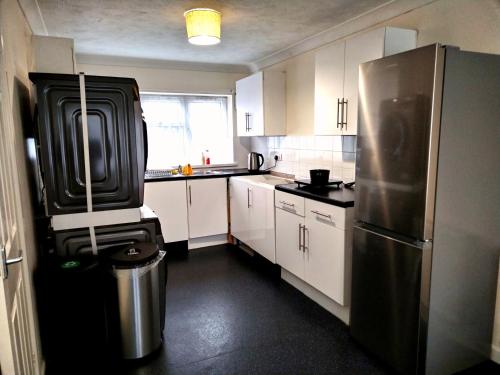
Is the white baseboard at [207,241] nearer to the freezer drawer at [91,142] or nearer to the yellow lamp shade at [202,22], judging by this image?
the freezer drawer at [91,142]

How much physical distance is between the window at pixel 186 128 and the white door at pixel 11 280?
2.95 m

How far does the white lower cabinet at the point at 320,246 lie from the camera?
2406 mm

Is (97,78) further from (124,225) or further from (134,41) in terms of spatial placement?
(134,41)

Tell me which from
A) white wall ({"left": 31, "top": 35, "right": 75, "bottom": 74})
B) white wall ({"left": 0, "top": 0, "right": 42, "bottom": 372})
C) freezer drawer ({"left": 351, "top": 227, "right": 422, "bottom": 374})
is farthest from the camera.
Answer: white wall ({"left": 31, "top": 35, "right": 75, "bottom": 74})

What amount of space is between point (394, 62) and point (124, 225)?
188 cm

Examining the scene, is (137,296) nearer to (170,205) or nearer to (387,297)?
(387,297)

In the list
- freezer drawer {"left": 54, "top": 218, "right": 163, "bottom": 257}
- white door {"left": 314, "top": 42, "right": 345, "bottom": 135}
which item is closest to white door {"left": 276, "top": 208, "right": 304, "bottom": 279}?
white door {"left": 314, "top": 42, "right": 345, "bottom": 135}

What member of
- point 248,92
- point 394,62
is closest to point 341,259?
point 394,62

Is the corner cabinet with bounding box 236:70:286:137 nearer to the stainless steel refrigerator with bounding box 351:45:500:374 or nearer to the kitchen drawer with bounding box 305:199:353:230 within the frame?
the kitchen drawer with bounding box 305:199:353:230

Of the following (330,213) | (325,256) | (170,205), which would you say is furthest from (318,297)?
(170,205)

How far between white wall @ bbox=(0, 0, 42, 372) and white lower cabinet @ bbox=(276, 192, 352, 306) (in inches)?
73.8

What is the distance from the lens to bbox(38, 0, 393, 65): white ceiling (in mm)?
2463

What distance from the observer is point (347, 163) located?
10.4 ft

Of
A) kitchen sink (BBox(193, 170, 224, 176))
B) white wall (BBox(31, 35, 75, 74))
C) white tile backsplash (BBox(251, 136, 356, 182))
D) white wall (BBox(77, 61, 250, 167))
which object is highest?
white wall (BBox(77, 61, 250, 167))
